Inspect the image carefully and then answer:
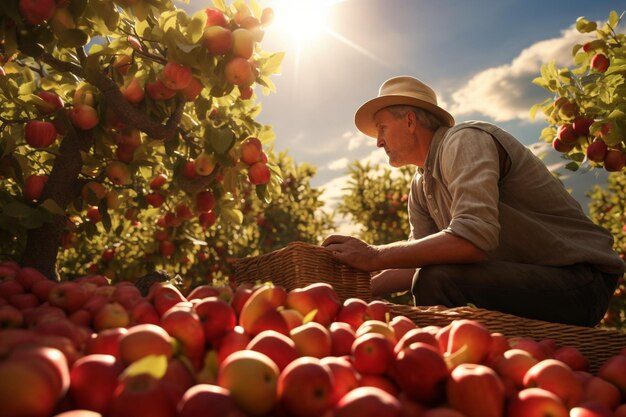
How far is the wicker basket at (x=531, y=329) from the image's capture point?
2.10m

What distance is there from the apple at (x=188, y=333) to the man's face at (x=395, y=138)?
9.14 ft

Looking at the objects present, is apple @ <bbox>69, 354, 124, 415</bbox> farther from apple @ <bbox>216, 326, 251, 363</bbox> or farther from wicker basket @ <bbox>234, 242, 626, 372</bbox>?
wicker basket @ <bbox>234, 242, 626, 372</bbox>

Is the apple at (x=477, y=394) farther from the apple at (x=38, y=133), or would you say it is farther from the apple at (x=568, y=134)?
the apple at (x=568, y=134)

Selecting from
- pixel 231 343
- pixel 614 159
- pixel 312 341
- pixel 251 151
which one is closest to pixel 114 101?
pixel 251 151

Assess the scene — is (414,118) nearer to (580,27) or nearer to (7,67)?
(580,27)

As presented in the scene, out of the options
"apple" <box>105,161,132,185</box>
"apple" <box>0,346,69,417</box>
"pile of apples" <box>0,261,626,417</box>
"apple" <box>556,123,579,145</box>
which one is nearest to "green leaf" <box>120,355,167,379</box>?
"pile of apples" <box>0,261,626,417</box>

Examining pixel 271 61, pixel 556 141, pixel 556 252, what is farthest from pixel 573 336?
pixel 556 141

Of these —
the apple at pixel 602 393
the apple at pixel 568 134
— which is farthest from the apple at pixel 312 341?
the apple at pixel 568 134

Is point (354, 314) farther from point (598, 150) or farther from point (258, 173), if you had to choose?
point (598, 150)

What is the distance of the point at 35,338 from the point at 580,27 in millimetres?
5104

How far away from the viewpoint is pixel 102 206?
303 cm

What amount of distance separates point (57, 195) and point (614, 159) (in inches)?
166

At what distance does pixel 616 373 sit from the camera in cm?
145

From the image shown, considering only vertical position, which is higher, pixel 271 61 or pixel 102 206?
pixel 271 61
